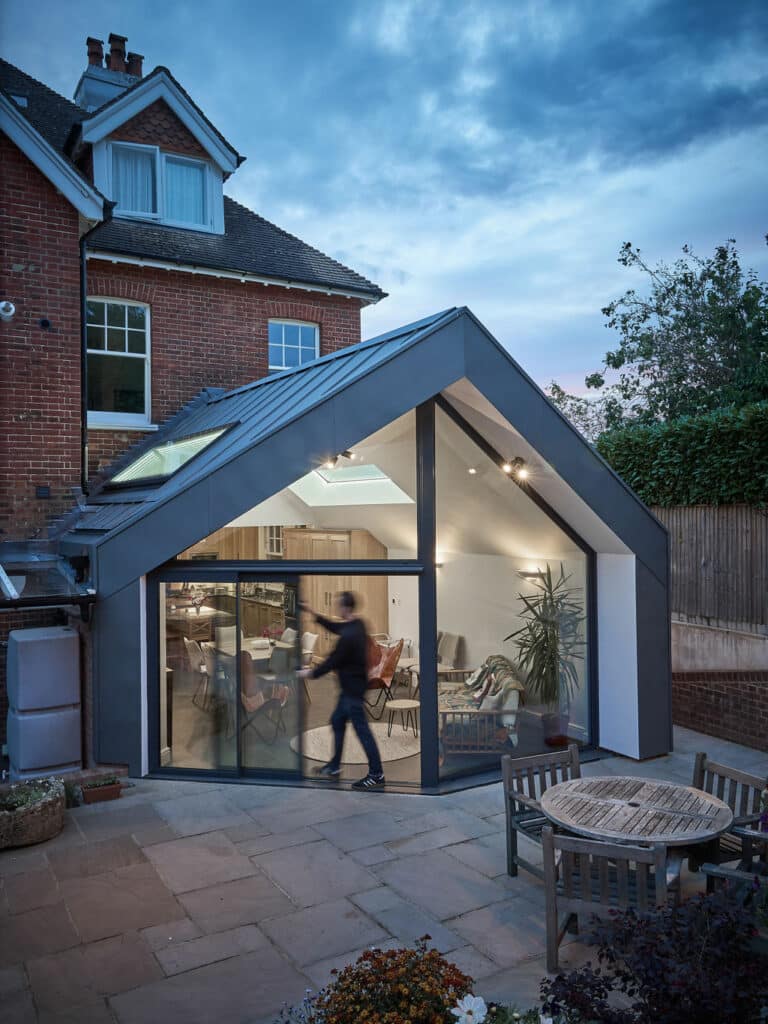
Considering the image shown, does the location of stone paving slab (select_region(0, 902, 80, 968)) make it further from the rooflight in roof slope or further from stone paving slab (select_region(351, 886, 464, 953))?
the rooflight in roof slope

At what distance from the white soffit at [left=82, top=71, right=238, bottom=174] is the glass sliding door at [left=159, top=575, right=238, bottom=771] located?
8.69 metres

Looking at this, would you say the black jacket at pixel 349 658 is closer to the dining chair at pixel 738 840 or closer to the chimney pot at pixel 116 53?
the dining chair at pixel 738 840

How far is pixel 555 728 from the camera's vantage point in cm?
833

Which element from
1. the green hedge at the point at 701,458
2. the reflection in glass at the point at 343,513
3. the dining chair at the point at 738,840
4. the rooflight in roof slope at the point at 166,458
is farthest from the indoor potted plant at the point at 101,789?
the green hedge at the point at 701,458

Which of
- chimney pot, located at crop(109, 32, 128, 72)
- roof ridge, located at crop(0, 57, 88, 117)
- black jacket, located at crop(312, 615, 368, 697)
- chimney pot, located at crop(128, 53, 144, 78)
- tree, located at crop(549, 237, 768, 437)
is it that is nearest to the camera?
black jacket, located at crop(312, 615, 368, 697)

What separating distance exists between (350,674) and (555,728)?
2.60m

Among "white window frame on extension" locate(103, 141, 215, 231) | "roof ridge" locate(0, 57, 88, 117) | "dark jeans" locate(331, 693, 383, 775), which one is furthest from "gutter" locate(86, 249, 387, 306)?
"dark jeans" locate(331, 693, 383, 775)

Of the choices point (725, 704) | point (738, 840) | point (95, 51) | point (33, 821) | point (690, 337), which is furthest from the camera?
point (690, 337)

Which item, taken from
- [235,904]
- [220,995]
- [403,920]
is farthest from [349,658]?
[220,995]

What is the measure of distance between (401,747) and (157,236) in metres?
9.18

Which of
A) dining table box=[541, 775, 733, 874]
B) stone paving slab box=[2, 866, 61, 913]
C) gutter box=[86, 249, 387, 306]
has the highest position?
gutter box=[86, 249, 387, 306]

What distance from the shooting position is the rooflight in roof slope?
8.51 meters

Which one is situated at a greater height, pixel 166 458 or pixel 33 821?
pixel 166 458

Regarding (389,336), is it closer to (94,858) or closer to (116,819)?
(116,819)
